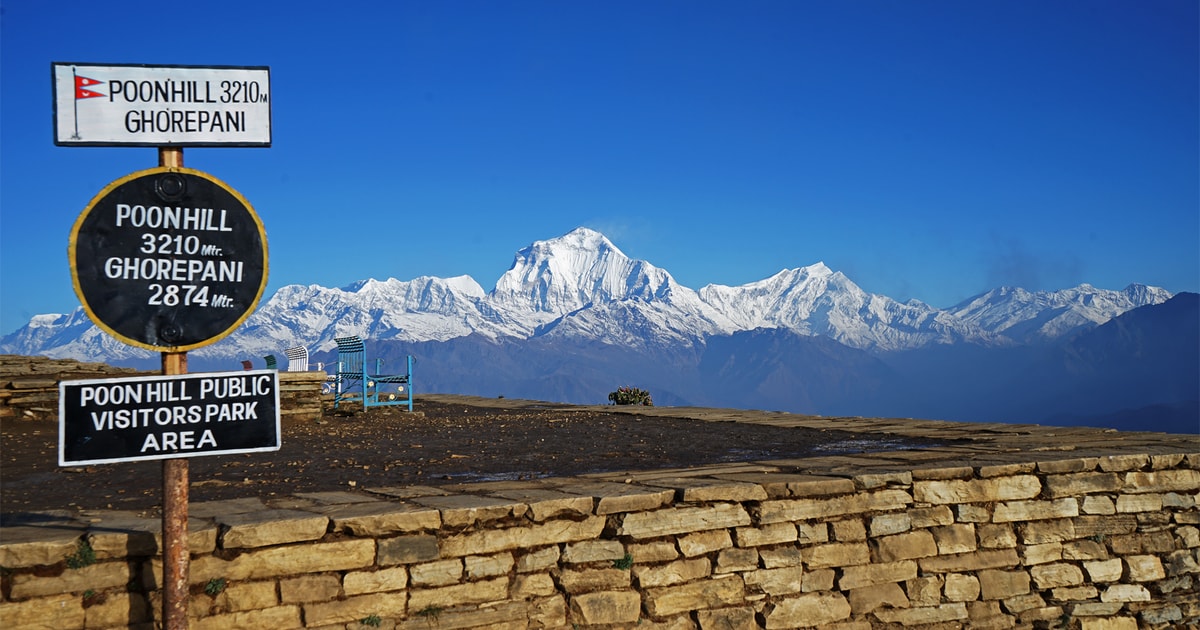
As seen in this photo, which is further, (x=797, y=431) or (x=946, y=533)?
(x=797, y=431)

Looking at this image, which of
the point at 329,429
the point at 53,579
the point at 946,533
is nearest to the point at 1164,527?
the point at 946,533

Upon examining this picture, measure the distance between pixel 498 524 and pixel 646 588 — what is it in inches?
36.4

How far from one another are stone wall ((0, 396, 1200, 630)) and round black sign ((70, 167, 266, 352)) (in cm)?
108

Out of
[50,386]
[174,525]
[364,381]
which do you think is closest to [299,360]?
[364,381]

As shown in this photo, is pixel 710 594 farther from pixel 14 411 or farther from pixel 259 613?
pixel 14 411

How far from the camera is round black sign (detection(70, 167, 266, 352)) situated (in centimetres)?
357

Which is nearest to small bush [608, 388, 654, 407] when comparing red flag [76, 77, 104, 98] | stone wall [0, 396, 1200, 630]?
stone wall [0, 396, 1200, 630]

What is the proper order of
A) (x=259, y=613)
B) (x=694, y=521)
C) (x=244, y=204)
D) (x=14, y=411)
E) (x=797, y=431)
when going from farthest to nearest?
(x=14, y=411), (x=797, y=431), (x=694, y=521), (x=259, y=613), (x=244, y=204)

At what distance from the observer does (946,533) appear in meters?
5.83

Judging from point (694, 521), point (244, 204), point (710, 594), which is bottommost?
point (710, 594)

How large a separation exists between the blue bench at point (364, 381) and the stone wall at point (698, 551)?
25.3 ft

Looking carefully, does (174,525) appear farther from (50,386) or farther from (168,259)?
(50,386)

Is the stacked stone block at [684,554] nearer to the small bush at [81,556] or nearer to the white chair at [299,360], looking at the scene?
the small bush at [81,556]

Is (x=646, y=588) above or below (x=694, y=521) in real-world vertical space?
below
